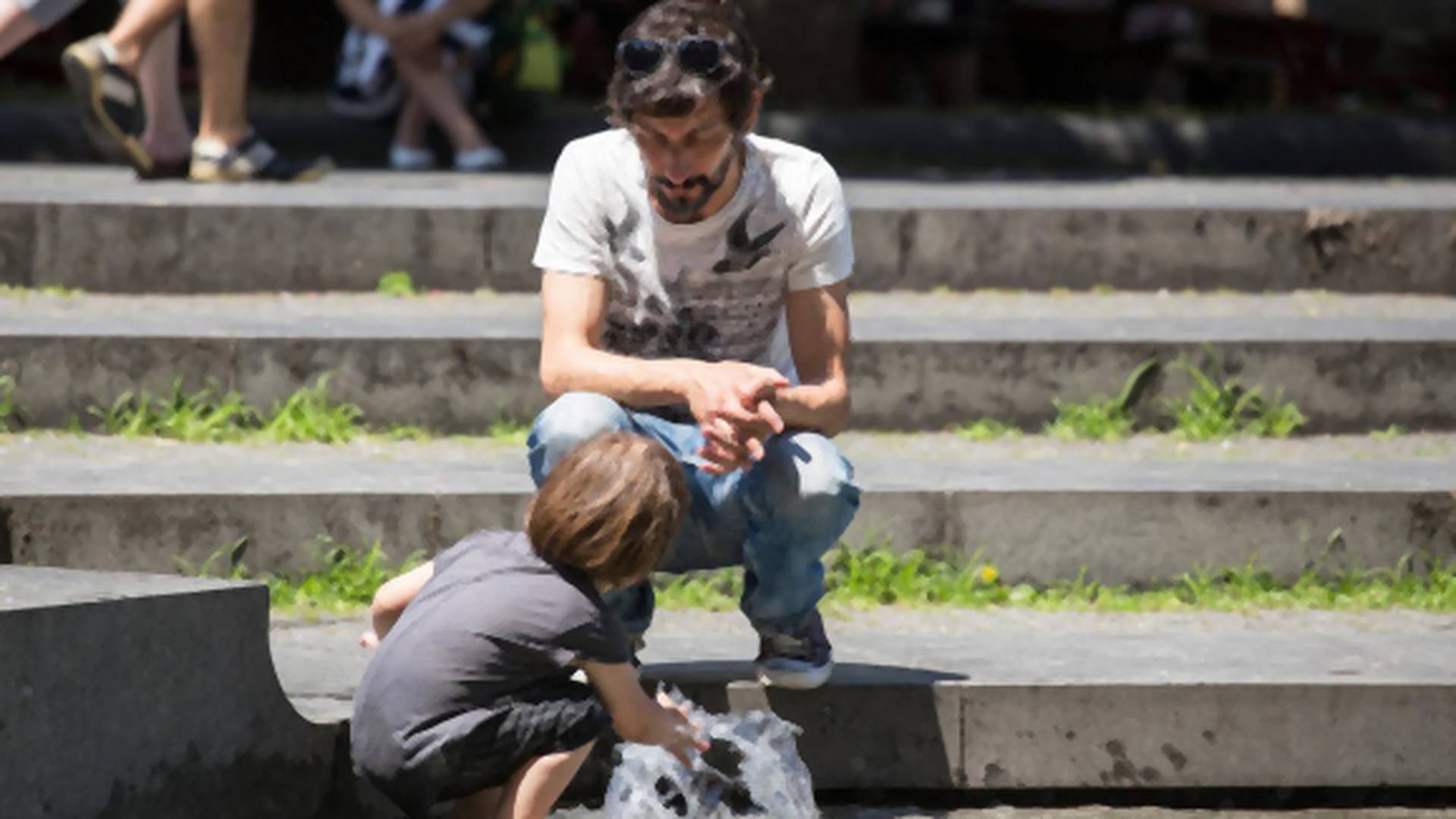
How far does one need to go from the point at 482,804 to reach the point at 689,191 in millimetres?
1099

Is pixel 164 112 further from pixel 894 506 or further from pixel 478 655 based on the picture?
pixel 478 655

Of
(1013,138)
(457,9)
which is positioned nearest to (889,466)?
(457,9)

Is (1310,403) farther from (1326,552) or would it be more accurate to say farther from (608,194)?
(608,194)

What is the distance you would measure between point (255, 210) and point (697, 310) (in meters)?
2.42

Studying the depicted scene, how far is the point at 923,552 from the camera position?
5324 millimetres

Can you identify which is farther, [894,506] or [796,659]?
[894,506]

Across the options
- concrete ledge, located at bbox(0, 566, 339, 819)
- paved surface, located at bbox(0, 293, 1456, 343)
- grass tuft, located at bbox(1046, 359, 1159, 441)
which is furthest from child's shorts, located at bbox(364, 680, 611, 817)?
grass tuft, located at bbox(1046, 359, 1159, 441)

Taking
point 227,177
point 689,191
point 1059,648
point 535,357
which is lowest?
point 1059,648

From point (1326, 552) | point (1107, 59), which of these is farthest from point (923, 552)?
point (1107, 59)

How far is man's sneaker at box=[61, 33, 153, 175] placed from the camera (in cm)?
694

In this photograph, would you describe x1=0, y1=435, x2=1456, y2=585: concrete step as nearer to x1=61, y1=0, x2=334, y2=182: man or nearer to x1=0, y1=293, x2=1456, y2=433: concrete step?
x1=0, y1=293, x2=1456, y2=433: concrete step

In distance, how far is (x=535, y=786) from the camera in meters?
3.93

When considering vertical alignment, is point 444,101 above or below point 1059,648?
above

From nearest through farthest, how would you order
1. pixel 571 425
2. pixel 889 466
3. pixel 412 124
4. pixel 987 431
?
pixel 571 425 → pixel 889 466 → pixel 987 431 → pixel 412 124
